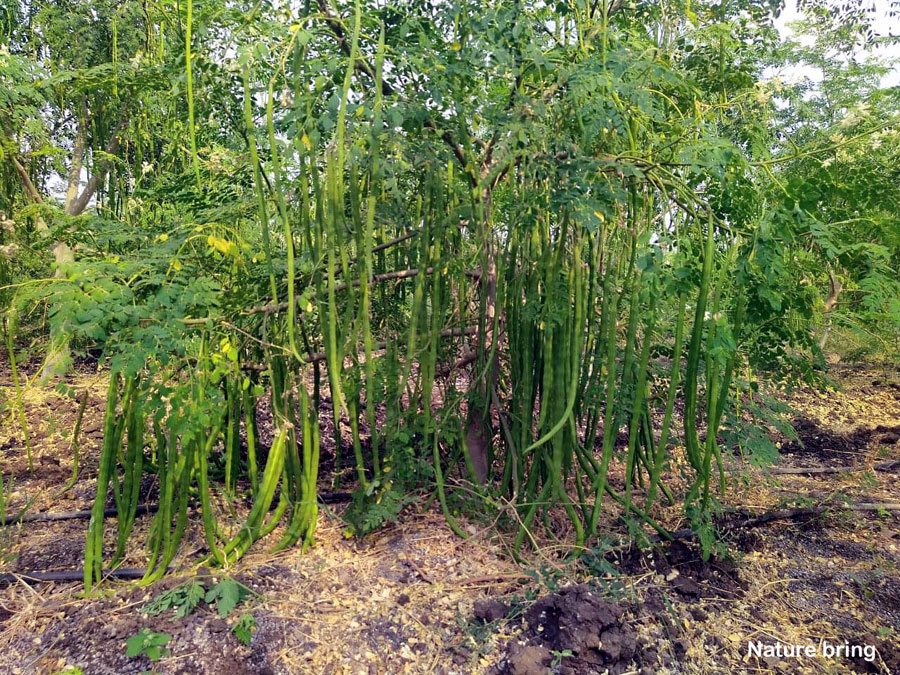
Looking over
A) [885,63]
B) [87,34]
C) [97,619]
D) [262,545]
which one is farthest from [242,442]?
[885,63]

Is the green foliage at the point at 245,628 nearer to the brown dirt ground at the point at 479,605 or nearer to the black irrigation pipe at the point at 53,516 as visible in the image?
the brown dirt ground at the point at 479,605

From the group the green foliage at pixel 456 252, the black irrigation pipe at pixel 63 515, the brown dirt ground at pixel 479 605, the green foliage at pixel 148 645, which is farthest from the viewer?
the black irrigation pipe at pixel 63 515

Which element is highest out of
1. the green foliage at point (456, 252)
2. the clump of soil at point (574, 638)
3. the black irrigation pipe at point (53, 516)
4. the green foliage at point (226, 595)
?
the green foliage at point (456, 252)

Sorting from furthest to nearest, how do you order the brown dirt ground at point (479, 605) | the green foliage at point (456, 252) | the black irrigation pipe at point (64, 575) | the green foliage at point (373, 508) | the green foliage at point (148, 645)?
the green foliage at point (373, 508) → the black irrigation pipe at point (64, 575) → the green foliage at point (456, 252) → the brown dirt ground at point (479, 605) → the green foliage at point (148, 645)

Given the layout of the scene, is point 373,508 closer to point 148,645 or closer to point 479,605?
point 479,605

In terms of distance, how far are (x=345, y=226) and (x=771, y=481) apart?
2514 millimetres

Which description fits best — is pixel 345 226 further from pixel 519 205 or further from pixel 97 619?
pixel 97 619

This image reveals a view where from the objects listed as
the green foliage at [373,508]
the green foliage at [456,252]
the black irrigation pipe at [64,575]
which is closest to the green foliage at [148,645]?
the green foliage at [456,252]

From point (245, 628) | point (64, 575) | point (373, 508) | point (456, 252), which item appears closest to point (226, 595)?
point (245, 628)

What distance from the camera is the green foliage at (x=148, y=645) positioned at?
5.52 feet

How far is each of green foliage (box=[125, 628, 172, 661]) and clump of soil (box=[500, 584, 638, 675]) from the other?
37.5 inches

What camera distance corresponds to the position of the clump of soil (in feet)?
5.71

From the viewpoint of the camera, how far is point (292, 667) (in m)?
1.76

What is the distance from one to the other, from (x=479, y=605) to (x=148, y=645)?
0.97 meters
